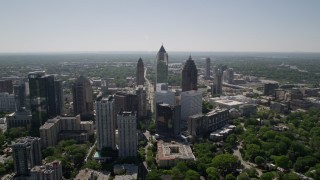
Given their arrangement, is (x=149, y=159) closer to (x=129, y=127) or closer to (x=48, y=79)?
(x=129, y=127)

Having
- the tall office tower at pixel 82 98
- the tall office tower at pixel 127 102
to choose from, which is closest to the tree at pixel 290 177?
the tall office tower at pixel 127 102

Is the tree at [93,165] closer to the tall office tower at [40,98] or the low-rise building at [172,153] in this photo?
the low-rise building at [172,153]

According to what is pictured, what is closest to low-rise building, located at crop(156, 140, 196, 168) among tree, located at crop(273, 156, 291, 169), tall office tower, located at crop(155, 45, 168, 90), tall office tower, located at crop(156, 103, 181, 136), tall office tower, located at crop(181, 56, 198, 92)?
tall office tower, located at crop(156, 103, 181, 136)

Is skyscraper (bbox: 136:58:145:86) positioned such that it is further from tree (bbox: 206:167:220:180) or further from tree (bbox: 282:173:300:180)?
tree (bbox: 282:173:300:180)

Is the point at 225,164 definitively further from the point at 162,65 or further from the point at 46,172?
the point at 162,65

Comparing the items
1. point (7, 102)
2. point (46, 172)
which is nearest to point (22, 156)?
point (46, 172)
